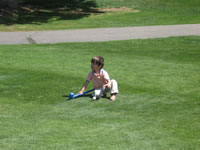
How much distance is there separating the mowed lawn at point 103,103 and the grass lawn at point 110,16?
25.6ft

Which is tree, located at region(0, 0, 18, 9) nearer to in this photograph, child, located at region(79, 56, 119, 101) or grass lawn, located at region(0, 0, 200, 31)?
grass lawn, located at region(0, 0, 200, 31)

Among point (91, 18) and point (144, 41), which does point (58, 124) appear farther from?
point (91, 18)

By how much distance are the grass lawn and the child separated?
1286cm

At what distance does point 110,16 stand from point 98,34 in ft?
22.0

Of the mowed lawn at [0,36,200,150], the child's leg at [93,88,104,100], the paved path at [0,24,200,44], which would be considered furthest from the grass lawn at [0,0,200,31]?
the child's leg at [93,88,104,100]

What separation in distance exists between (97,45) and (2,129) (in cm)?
988

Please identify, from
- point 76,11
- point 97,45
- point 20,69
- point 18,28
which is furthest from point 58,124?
point 76,11

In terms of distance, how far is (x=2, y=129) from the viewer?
731 cm

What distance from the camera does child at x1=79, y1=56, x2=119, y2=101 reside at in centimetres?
927

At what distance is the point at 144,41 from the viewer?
57.5 ft

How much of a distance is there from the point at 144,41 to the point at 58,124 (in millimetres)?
10446

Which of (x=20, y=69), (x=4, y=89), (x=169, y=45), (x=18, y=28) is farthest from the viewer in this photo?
(x=18, y=28)

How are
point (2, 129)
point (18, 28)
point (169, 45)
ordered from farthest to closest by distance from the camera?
point (18, 28), point (169, 45), point (2, 129)

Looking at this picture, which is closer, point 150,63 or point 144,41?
point 150,63
